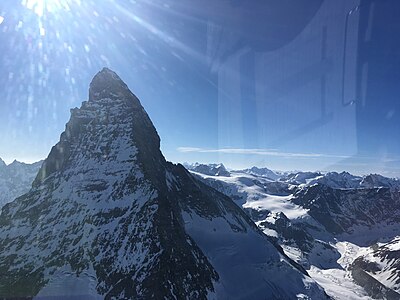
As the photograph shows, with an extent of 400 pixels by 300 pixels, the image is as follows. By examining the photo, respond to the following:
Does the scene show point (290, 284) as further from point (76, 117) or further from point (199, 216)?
point (76, 117)

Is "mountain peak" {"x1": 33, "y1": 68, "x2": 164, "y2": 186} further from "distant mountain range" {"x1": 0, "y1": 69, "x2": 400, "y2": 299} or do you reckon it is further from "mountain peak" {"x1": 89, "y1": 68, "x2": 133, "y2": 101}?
"distant mountain range" {"x1": 0, "y1": 69, "x2": 400, "y2": 299}

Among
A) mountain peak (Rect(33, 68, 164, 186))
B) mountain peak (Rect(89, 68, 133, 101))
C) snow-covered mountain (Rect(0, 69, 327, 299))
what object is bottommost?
snow-covered mountain (Rect(0, 69, 327, 299))

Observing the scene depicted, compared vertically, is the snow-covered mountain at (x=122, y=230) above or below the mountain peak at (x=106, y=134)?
below

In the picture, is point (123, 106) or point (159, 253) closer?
point (159, 253)

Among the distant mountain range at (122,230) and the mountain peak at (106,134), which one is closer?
the distant mountain range at (122,230)

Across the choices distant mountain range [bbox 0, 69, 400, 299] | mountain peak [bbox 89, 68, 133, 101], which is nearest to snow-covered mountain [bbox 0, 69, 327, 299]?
distant mountain range [bbox 0, 69, 400, 299]

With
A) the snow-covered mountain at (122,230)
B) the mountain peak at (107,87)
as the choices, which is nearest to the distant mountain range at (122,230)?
the snow-covered mountain at (122,230)

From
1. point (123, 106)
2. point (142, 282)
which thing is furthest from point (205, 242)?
point (123, 106)

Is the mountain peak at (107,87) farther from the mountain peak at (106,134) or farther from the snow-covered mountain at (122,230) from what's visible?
the snow-covered mountain at (122,230)

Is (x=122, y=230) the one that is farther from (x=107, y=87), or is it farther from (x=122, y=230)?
(x=107, y=87)
